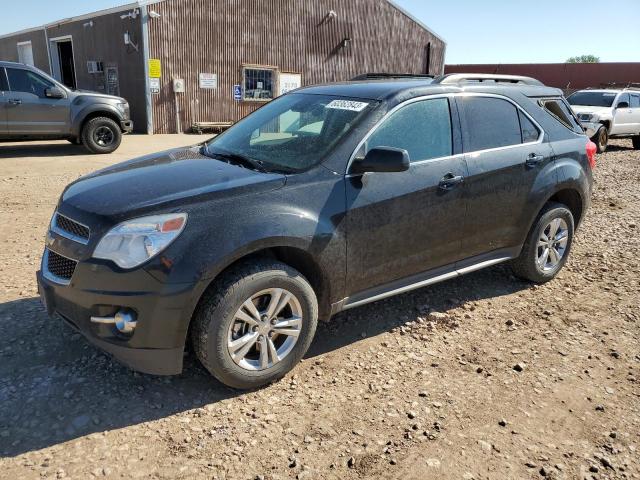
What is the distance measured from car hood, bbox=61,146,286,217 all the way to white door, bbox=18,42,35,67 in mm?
25499

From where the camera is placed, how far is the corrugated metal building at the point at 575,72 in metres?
28.8

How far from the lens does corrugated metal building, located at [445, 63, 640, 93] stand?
2875 cm

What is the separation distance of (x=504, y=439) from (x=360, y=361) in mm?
1031

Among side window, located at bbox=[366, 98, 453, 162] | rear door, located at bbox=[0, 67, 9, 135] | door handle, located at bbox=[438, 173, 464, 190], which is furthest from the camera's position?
rear door, located at bbox=[0, 67, 9, 135]

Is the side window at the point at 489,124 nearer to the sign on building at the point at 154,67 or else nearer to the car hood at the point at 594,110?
the car hood at the point at 594,110

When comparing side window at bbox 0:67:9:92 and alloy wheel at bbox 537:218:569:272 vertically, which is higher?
side window at bbox 0:67:9:92

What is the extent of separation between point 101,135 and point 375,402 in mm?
10760

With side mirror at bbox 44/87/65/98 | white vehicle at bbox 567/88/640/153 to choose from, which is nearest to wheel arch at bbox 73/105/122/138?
side mirror at bbox 44/87/65/98

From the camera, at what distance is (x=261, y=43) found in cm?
1861

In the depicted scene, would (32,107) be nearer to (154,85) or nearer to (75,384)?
(154,85)

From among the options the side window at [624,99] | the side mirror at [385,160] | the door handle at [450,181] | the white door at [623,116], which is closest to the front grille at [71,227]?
the side mirror at [385,160]

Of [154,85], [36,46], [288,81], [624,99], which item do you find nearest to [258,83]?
[288,81]

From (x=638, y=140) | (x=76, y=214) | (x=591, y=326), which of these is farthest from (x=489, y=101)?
(x=638, y=140)

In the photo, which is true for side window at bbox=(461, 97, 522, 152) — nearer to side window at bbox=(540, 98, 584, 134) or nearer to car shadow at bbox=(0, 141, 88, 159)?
side window at bbox=(540, 98, 584, 134)
